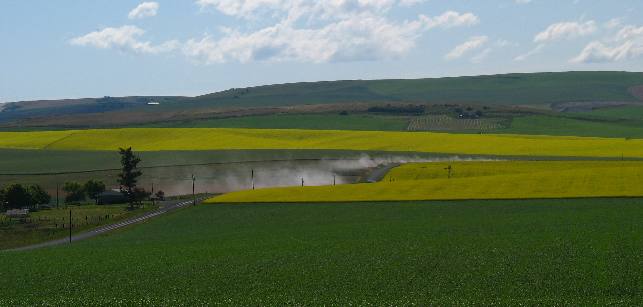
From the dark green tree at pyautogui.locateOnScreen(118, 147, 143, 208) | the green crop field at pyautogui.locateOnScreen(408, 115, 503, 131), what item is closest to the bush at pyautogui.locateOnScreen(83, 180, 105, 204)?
the dark green tree at pyautogui.locateOnScreen(118, 147, 143, 208)

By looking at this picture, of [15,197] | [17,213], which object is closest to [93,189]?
[15,197]

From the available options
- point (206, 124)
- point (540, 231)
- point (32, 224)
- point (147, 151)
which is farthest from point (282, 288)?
point (206, 124)

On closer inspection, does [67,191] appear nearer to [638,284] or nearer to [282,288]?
[282,288]

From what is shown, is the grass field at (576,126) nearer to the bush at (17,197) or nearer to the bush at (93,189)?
the bush at (93,189)

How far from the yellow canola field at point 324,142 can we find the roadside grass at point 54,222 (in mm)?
46149

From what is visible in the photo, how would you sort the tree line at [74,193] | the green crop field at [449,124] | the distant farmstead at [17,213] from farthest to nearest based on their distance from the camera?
the green crop field at [449,124] < the tree line at [74,193] < the distant farmstead at [17,213]

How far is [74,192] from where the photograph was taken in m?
80.8

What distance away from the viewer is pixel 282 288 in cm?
2967

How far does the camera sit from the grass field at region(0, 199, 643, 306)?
2795 cm

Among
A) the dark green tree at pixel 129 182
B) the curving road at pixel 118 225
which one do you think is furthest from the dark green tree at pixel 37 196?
the curving road at pixel 118 225

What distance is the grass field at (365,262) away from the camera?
28.0m

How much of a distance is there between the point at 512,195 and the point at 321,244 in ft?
83.2

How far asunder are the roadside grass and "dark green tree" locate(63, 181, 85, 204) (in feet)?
14.2

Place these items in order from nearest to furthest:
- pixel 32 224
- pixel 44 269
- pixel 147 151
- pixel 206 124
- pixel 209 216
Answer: pixel 44 269
pixel 209 216
pixel 32 224
pixel 147 151
pixel 206 124
